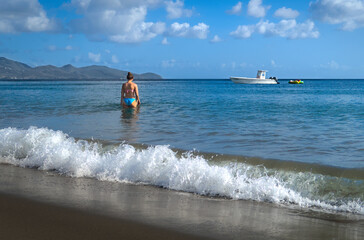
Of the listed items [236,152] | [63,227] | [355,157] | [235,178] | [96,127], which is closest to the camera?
[63,227]

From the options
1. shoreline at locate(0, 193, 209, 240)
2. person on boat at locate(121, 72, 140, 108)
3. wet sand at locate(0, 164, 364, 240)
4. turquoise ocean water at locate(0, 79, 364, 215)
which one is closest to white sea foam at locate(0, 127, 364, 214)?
turquoise ocean water at locate(0, 79, 364, 215)

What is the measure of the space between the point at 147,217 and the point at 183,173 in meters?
1.90

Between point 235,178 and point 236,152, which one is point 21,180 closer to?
point 235,178

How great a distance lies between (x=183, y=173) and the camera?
6.61 metres

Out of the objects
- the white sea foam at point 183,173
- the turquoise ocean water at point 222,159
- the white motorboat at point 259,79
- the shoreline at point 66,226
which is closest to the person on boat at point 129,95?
the turquoise ocean water at point 222,159

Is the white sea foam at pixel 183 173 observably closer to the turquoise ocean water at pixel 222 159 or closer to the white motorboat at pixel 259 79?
the turquoise ocean water at pixel 222 159

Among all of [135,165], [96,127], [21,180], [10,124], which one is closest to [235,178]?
[135,165]

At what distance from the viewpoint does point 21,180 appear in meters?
6.82

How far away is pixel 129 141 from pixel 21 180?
13.1ft

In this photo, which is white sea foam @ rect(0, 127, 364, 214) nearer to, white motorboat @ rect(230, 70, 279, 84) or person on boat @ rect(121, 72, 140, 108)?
person on boat @ rect(121, 72, 140, 108)

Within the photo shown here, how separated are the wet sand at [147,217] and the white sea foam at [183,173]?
336 mm

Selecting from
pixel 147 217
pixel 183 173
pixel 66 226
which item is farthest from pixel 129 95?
pixel 66 226

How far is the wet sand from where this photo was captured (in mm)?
4297

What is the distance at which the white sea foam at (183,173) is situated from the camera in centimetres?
586
